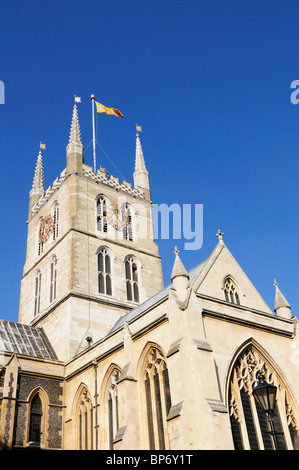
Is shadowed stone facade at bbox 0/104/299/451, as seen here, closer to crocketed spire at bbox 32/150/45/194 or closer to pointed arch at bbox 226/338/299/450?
pointed arch at bbox 226/338/299/450

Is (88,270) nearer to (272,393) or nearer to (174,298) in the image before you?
(174,298)

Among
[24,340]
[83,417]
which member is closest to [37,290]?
[24,340]

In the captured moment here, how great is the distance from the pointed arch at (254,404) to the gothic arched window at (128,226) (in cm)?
1710

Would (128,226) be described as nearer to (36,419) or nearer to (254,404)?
(36,419)

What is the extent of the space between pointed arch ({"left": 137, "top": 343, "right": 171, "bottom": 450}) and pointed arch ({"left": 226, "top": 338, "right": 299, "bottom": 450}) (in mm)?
2589

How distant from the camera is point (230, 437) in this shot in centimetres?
1681

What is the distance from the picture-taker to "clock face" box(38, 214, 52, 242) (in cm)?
3662

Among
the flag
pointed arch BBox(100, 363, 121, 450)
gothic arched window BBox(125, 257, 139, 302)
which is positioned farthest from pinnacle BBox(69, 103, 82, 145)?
pointed arch BBox(100, 363, 121, 450)

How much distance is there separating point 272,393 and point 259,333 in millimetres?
9961

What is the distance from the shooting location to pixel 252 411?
1953cm

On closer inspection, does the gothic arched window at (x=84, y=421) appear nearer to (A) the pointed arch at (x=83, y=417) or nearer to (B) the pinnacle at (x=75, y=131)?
(A) the pointed arch at (x=83, y=417)

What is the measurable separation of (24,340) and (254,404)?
15223 millimetres

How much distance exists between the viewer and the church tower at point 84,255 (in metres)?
30.2
